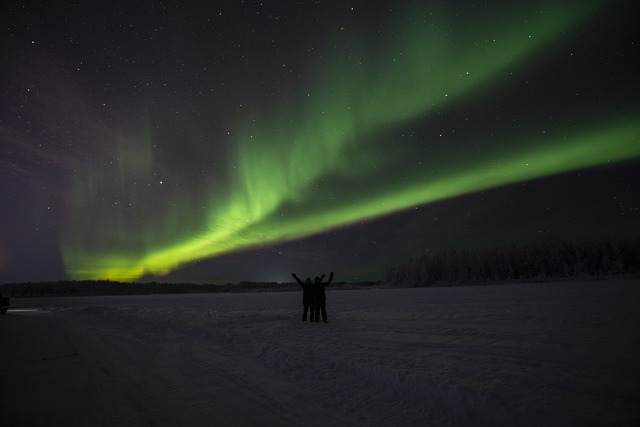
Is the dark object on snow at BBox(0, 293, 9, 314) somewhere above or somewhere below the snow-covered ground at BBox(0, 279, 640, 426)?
below

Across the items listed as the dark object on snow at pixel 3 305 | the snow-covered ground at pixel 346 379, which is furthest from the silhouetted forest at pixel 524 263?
the dark object on snow at pixel 3 305

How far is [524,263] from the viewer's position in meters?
94.8

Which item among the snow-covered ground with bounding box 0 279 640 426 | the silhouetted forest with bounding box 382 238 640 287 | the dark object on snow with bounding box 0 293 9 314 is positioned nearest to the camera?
the snow-covered ground with bounding box 0 279 640 426

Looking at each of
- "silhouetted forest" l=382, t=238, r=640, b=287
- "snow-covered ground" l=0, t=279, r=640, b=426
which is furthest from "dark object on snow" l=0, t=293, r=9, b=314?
"silhouetted forest" l=382, t=238, r=640, b=287

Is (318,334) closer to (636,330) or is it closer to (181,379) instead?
(181,379)

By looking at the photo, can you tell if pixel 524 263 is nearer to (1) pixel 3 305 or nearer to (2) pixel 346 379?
(2) pixel 346 379

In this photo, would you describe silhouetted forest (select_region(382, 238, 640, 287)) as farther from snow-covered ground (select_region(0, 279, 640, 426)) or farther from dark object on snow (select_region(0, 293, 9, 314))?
dark object on snow (select_region(0, 293, 9, 314))

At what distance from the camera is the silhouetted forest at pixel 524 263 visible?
84.0 meters

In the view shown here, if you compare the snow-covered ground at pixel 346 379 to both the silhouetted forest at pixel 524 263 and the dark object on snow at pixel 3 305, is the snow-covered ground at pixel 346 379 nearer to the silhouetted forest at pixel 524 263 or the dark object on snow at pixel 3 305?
the dark object on snow at pixel 3 305

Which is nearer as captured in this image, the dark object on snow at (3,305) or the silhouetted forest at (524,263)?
the dark object on snow at (3,305)

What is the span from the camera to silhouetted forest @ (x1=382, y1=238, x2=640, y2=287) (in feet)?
276

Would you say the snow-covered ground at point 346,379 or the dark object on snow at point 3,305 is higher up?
the snow-covered ground at point 346,379

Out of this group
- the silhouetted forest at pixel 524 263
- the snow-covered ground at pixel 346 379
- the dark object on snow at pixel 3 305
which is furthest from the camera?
the silhouetted forest at pixel 524 263

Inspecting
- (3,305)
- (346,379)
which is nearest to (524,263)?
(346,379)
